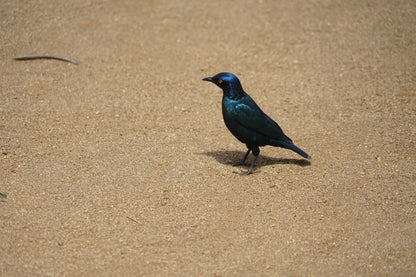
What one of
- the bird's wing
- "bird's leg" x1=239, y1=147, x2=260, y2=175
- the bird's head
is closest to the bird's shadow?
"bird's leg" x1=239, y1=147, x2=260, y2=175

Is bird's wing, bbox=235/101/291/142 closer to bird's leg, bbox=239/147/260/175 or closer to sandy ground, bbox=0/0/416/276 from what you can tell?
bird's leg, bbox=239/147/260/175

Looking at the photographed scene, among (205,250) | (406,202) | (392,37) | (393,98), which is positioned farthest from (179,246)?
(392,37)

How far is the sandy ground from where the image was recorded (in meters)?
4.72

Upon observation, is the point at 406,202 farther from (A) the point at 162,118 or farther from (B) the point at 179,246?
(A) the point at 162,118

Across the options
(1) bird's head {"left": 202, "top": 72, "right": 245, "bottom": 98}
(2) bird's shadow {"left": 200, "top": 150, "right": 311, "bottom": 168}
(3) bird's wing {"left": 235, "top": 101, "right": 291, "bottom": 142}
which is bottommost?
(2) bird's shadow {"left": 200, "top": 150, "right": 311, "bottom": 168}

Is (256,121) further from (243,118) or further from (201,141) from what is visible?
(201,141)

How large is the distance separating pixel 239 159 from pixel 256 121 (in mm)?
787

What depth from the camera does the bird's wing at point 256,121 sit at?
5805 millimetres

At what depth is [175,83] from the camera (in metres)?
8.04

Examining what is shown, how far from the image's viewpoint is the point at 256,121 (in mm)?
5852

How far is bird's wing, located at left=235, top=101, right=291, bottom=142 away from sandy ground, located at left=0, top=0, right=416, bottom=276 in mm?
473

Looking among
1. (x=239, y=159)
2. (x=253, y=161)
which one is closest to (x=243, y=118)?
(x=253, y=161)

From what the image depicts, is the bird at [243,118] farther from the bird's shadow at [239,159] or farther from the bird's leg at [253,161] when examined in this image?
the bird's shadow at [239,159]

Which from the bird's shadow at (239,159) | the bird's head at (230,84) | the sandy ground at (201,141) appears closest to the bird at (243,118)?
the bird's head at (230,84)
